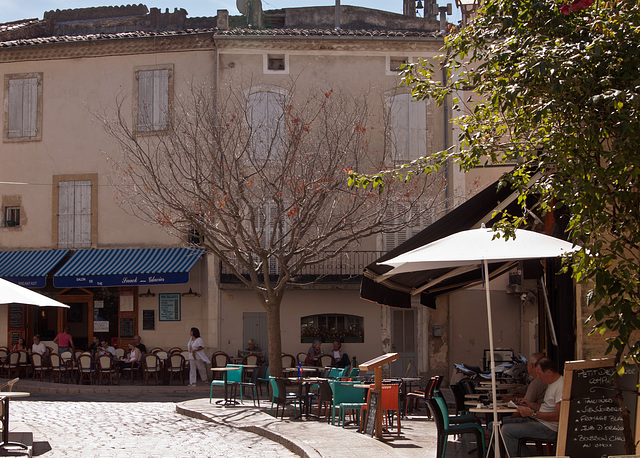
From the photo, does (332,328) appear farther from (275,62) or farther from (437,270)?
(437,270)

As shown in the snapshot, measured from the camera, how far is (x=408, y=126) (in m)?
24.0

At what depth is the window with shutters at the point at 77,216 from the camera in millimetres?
24250

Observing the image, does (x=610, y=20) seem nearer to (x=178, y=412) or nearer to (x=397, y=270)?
(x=397, y=270)

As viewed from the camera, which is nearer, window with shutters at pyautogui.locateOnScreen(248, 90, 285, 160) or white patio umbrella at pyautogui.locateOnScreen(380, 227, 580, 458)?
white patio umbrella at pyautogui.locateOnScreen(380, 227, 580, 458)

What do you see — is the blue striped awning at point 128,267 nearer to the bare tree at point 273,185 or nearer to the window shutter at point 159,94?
the bare tree at point 273,185

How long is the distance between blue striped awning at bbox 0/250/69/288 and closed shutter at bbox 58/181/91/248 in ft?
1.42

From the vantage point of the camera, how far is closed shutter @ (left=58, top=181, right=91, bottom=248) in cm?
2427

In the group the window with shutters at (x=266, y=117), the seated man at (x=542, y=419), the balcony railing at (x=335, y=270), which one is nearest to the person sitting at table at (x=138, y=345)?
the balcony railing at (x=335, y=270)

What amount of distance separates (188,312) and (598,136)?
1915 cm

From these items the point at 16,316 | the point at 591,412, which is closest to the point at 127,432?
the point at 591,412

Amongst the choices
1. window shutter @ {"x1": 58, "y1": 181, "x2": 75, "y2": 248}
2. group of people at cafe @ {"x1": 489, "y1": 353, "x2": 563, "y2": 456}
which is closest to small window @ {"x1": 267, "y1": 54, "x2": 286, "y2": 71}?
window shutter @ {"x1": 58, "y1": 181, "x2": 75, "y2": 248}

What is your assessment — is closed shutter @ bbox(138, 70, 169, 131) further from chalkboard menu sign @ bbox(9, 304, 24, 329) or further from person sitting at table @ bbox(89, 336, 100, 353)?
chalkboard menu sign @ bbox(9, 304, 24, 329)

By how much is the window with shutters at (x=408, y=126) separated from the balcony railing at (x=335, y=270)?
3.00 m

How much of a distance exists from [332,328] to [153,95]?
8300 mm
